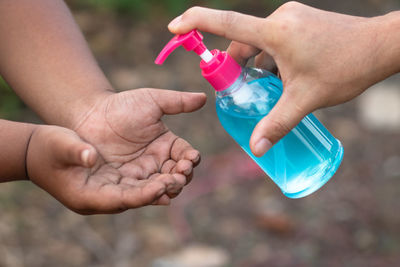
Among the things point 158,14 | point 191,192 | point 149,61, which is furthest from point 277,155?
point 158,14

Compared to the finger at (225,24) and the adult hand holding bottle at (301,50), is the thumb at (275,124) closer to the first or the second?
the adult hand holding bottle at (301,50)

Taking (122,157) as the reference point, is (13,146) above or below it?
above

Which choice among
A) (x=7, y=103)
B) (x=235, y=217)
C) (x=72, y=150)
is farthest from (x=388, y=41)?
(x=7, y=103)

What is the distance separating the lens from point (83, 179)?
1.38m

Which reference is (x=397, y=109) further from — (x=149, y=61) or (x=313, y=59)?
(x=313, y=59)

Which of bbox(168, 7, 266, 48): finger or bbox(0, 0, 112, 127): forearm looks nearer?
bbox(168, 7, 266, 48): finger

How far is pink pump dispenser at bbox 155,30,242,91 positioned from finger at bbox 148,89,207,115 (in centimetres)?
21

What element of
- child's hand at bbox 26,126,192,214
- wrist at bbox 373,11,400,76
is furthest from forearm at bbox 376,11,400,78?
child's hand at bbox 26,126,192,214

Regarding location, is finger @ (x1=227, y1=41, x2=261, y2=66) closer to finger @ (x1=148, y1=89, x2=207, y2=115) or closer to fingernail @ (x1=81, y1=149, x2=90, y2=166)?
finger @ (x1=148, y1=89, x2=207, y2=115)

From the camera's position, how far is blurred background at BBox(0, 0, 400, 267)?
2.54m

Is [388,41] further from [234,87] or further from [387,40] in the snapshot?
[234,87]

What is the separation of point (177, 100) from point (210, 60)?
0.80 ft

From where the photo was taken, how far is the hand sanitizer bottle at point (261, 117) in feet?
4.52

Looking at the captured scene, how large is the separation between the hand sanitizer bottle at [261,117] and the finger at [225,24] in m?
0.06
